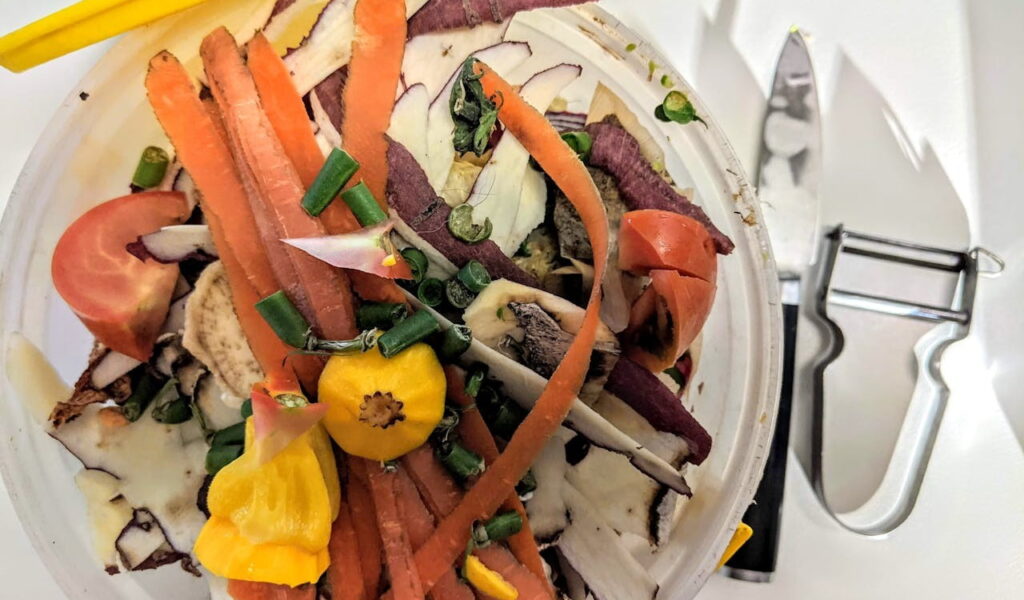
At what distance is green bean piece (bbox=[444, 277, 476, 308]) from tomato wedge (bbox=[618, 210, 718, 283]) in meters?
0.23

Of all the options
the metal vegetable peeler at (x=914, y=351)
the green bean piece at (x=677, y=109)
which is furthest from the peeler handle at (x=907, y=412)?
the green bean piece at (x=677, y=109)

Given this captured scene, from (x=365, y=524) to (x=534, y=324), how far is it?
0.36 m

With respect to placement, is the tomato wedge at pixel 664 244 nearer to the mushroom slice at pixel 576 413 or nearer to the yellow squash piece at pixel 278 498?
the mushroom slice at pixel 576 413

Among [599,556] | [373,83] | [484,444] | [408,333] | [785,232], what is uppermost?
[785,232]

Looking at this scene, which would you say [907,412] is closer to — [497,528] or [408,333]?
[497,528]

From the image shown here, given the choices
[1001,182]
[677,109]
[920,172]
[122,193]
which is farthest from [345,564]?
[1001,182]

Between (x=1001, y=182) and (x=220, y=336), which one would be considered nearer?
(x=220, y=336)

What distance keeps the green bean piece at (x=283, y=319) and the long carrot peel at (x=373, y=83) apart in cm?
20

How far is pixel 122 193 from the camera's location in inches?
44.9

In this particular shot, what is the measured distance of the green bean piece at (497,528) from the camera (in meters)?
0.89

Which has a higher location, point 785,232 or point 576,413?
point 785,232

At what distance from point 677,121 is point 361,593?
0.89m

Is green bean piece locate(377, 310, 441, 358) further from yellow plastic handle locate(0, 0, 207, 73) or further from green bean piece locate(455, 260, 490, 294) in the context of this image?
yellow plastic handle locate(0, 0, 207, 73)

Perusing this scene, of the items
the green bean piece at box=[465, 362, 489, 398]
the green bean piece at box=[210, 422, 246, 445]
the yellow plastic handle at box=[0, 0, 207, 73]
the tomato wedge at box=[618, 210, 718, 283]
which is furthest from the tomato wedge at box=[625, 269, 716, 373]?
the yellow plastic handle at box=[0, 0, 207, 73]
